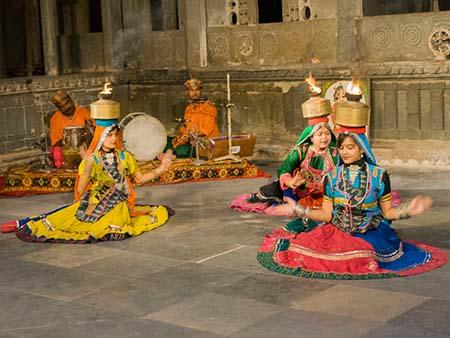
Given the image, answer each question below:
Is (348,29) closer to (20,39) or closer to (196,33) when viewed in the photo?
(196,33)

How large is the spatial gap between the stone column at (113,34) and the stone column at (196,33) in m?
1.32

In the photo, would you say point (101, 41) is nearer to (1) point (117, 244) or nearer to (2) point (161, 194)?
(2) point (161, 194)

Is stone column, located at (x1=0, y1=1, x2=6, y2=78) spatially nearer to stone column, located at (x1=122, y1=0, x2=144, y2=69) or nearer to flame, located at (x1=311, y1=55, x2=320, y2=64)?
stone column, located at (x1=122, y1=0, x2=144, y2=69)

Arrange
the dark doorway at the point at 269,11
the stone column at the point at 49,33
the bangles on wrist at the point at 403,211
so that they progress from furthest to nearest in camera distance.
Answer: the dark doorway at the point at 269,11 → the stone column at the point at 49,33 → the bangles on wrist at the point at 403,211

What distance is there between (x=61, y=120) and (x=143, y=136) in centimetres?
133

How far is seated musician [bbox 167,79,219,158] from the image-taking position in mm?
13422

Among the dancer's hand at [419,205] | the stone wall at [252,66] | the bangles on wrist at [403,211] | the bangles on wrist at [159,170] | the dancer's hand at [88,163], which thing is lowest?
the bangles on wrist at [403,211]

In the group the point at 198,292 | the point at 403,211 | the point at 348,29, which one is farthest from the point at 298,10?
the point at 198,292

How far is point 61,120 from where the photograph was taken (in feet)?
43.0

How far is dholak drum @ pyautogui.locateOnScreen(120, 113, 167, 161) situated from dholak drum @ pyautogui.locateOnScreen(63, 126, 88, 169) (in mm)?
613

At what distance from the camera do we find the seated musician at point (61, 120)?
42.3 feet

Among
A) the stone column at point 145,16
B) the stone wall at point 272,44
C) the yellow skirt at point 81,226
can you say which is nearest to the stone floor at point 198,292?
the yellow skirt at point 81,226

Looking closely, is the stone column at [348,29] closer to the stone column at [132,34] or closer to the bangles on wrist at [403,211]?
the stone column at [132,34]

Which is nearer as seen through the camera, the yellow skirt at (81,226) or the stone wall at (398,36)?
the yellow skirt at (81,226)
